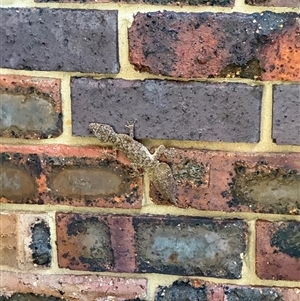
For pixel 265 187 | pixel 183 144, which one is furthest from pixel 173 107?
pixel 265 187

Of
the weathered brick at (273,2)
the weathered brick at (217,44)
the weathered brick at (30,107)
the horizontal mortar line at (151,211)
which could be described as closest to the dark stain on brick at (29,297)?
the horizontal mortar line at (151,211)

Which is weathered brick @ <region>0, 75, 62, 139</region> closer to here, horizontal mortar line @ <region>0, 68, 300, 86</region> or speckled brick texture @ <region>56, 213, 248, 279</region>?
horizontal mortar line @ <region>0, 68, 300, 86</region>

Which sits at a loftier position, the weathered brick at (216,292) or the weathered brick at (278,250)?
the weathered brick at (278,250)

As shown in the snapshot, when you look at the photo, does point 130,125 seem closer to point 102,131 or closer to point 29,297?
point 102,131

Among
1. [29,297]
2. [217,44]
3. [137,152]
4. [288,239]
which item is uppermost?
[217,44]

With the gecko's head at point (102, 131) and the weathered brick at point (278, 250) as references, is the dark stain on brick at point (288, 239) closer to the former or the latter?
the weathered brick at point (278, 250)

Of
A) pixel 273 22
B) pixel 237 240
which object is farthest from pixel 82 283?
pixel 273 22

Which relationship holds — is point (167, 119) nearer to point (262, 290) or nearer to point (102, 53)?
point (102, 53)
